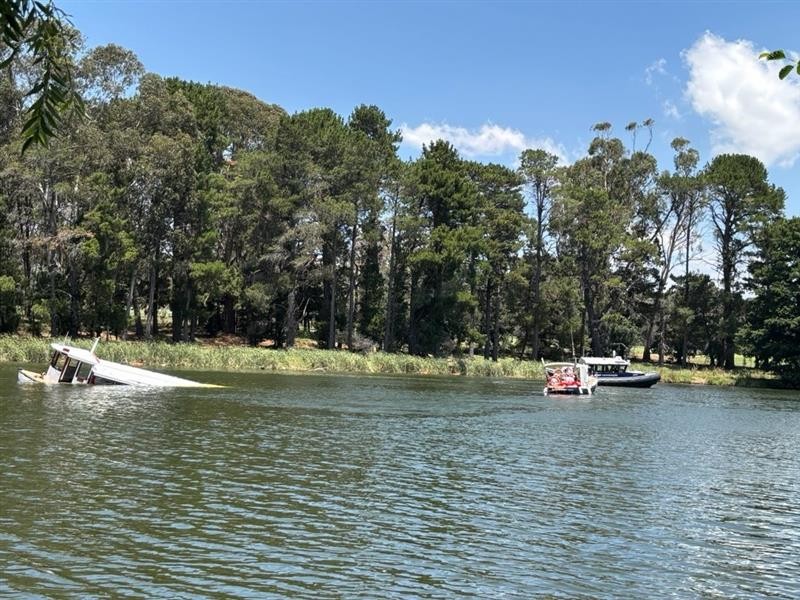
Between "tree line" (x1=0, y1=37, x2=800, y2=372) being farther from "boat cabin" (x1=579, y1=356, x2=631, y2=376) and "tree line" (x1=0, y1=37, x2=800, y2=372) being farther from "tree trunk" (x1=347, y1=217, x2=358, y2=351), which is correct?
"boat cabin" (x1=579, y1=356, x2=631, y2=376)

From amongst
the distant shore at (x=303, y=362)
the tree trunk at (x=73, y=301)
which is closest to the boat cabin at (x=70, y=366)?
the distant shore at (x=303, y=362)

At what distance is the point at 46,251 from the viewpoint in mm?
59062

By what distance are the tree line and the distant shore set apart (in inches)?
199

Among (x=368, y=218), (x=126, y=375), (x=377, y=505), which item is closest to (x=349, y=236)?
(x=368, y=218)

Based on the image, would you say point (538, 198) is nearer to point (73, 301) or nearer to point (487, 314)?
point (487, 314)

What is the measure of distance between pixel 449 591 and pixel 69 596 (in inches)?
195

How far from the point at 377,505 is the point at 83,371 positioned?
99.5ft

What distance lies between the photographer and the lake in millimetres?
10867

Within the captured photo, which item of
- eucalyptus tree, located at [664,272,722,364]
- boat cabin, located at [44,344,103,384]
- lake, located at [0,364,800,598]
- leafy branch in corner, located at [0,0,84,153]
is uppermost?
eucalyptus tree, located at [664,272,722,364]

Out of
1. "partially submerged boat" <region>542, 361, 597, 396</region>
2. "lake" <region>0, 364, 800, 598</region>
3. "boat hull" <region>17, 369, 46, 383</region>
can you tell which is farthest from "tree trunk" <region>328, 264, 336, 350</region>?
"lake" <region>0, 364, 800, 598</region>

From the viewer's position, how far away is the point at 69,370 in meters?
40.2

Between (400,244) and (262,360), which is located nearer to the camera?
(262,360)

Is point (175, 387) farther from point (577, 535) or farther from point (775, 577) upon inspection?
point (775, 577)

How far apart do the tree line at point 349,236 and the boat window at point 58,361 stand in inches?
695
